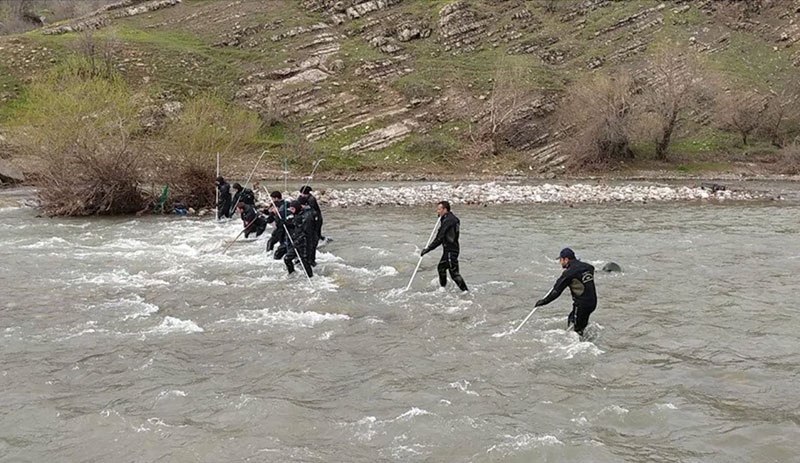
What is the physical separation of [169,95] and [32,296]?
43.6 m

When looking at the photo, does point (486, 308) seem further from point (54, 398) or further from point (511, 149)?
point (511, 149)

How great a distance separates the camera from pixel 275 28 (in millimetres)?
69000

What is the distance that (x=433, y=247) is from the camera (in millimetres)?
16266

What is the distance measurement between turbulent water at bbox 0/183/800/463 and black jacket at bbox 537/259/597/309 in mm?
964

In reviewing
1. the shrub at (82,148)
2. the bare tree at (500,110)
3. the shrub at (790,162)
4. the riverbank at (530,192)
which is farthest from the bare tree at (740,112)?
the shrub at (82,148)

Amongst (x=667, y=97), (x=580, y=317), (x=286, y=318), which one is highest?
(x=667, y=97)

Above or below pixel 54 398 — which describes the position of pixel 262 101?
above

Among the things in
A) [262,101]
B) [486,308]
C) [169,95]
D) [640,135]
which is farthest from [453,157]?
[486,308]

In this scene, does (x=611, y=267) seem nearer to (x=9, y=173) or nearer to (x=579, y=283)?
(x=579, y=283)

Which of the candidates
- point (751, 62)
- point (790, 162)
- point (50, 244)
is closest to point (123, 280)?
point (50, 244)

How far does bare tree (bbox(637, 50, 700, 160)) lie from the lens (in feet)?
160

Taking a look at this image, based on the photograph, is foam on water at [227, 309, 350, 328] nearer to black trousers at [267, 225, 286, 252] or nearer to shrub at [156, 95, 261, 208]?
black trousers at [267, 225, 286, 252]

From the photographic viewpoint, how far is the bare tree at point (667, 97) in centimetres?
4878

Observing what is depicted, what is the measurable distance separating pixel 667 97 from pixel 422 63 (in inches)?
906
